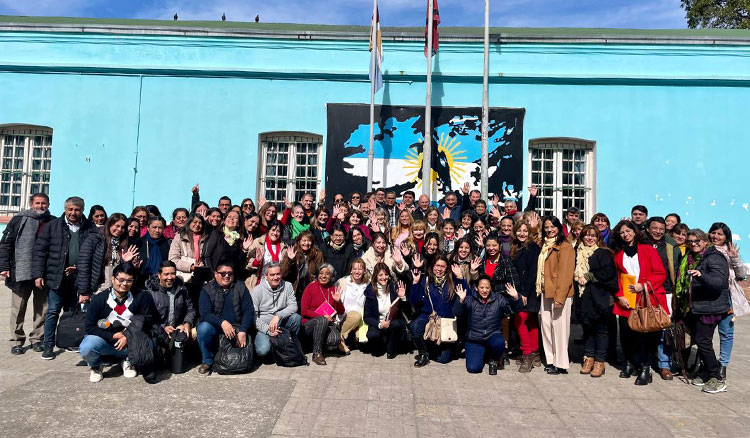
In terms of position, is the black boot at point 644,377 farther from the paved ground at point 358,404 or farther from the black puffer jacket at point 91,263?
the black puffer jacket at point 91,263

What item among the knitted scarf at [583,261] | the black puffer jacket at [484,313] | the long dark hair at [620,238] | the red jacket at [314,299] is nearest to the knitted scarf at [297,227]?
the red jacket at [314,299]

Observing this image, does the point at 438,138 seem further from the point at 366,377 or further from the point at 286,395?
the point at 286,395

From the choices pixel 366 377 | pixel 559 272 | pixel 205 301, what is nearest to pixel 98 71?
pixel 205 301

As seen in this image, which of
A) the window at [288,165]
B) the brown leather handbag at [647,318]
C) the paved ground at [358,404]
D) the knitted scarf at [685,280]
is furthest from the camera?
the window at [288,165]

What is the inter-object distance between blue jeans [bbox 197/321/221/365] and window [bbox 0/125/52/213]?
29.3 ft

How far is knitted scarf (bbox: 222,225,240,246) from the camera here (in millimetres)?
6652

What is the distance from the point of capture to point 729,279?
560 centimetres

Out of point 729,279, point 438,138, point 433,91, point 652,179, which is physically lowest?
point 729,279

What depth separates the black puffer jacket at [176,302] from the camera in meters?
5.75

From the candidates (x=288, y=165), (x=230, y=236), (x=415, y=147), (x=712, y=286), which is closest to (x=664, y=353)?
(x=712, y=286)

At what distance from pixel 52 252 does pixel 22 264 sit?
38cm

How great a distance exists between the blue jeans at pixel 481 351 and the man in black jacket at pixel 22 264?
16.2 feet

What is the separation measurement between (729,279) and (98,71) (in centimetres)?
1244

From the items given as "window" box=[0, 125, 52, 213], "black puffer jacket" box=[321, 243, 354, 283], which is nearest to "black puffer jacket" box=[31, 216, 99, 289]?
"black puffer jacket" box=[321, 243, 354, 283]
